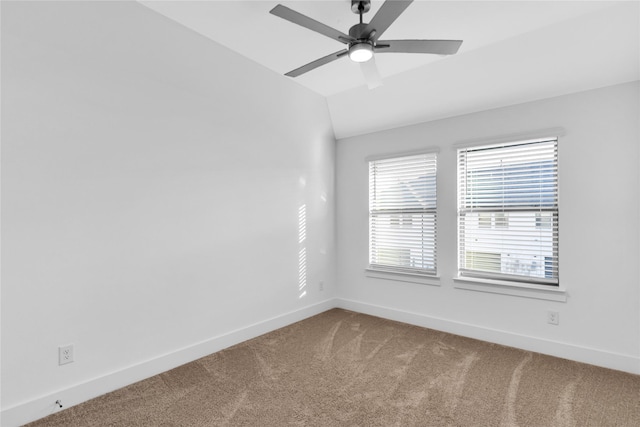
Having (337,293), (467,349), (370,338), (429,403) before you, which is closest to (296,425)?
(429,403)

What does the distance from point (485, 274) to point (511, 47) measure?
2133 mm

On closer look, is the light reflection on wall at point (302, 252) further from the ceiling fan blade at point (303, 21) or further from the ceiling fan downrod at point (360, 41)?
the ceiling fan blade at point (303, 21)

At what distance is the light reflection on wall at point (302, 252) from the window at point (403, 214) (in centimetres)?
87

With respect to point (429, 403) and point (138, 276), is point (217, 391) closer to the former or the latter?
point (138, 276)

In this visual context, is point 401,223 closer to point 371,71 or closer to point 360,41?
point 371,71

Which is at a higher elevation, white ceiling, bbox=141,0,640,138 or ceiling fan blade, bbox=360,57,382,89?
white ceiling, bbox=141,0,640,138

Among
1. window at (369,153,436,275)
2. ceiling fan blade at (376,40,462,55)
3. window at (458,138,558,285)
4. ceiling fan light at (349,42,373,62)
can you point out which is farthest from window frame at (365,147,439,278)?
ceiling fan light at (349,42,373,62)

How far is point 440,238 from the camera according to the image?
3.79 m

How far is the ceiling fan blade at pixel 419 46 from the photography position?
212 centimetres

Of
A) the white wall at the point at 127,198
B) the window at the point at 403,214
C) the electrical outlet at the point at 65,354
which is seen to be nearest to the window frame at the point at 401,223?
the window at the point at 403,214

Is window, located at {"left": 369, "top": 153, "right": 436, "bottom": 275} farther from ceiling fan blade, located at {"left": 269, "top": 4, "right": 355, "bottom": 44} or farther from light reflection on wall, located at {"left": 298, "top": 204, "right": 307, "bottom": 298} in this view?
ceiling fan blade, located at {"left": 269, "top": 4, "right": 355, "bottom": 44}

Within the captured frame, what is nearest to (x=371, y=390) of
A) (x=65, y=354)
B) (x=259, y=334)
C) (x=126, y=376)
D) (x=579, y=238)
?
(x=259, y=334)

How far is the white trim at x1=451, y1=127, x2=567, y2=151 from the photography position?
307cm

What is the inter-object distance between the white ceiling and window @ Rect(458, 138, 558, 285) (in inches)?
20.7
